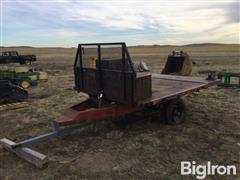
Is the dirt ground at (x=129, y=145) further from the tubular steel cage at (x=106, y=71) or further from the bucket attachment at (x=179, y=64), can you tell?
the bucket attachment at (x=179, y=64)

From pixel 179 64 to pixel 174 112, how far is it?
3.35m

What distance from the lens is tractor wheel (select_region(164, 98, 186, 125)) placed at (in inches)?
212

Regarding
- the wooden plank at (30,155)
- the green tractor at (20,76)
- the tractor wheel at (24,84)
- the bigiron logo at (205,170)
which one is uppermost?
the green tractor at (20,76)

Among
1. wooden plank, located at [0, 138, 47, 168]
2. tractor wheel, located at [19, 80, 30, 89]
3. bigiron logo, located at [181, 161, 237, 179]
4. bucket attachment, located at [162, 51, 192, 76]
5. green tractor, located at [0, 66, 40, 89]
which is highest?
bucket attachment, located at [162, 51, 192, 76]

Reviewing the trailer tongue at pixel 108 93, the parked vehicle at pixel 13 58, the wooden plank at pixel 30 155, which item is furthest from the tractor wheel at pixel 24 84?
the parked vehicle at pixel 13 58

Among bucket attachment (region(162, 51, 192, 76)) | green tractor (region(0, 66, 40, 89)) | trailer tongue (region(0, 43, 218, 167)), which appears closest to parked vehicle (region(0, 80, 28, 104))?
green tractor (region(0, 66, 40, 89))

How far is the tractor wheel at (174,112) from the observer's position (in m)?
5.39

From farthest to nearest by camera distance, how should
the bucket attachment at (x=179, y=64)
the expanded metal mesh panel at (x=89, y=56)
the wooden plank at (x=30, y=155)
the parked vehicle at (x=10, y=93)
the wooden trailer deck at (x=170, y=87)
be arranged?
1. the bucket attachment at (x=179, y=64)
2. the parked vehicle at (x=10, y=93)
3. the expanded metal mesh panel at (x=89, y=56)
4. the wooden trailer deck at (x=170, y=87)
5. the wooden plank at (x=30, y=155)

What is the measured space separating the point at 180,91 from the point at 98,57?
178cm

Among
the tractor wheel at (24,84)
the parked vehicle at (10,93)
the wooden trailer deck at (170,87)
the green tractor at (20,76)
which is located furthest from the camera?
the tractor wheel at (24,84)

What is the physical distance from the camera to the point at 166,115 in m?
5.42

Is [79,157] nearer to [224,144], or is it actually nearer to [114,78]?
[114,78]

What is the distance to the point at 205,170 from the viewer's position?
3.78 m

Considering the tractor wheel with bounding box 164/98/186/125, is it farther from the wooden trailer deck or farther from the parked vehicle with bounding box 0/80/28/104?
the parked vehicle with bounding box 0/80/28/104
